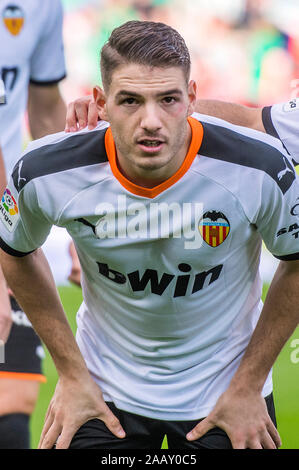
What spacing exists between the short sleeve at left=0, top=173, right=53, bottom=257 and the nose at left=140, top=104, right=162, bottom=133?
1.38ft

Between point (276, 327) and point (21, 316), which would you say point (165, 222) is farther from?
point (21, 316)

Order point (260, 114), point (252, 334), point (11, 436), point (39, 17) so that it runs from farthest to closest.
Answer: point (39, 17), point (11, 436), point (260, 114), point (252, 334)

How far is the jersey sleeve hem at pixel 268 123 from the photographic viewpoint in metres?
3.27

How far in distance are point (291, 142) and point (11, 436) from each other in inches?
68.1

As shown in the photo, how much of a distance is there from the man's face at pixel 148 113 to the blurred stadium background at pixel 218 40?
558 cm

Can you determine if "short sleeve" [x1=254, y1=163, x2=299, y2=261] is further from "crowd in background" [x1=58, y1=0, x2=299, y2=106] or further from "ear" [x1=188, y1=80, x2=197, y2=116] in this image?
"crowd in background" [x1=58, y1=0, x2=299, y2=106]

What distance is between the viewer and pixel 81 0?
841 cm

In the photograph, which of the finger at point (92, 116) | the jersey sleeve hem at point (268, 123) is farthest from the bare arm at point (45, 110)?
the finger at point (92, 116)

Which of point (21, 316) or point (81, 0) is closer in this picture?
point (21, 316)

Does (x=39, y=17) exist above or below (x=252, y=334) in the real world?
above

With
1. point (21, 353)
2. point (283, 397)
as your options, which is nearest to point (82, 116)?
point (21, 353)

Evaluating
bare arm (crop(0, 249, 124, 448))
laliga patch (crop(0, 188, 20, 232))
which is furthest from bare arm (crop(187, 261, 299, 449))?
laliga patch (crop(0, 188, 20, 232))

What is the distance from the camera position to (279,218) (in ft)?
9.35

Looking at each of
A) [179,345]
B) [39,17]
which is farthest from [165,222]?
[39,17]
